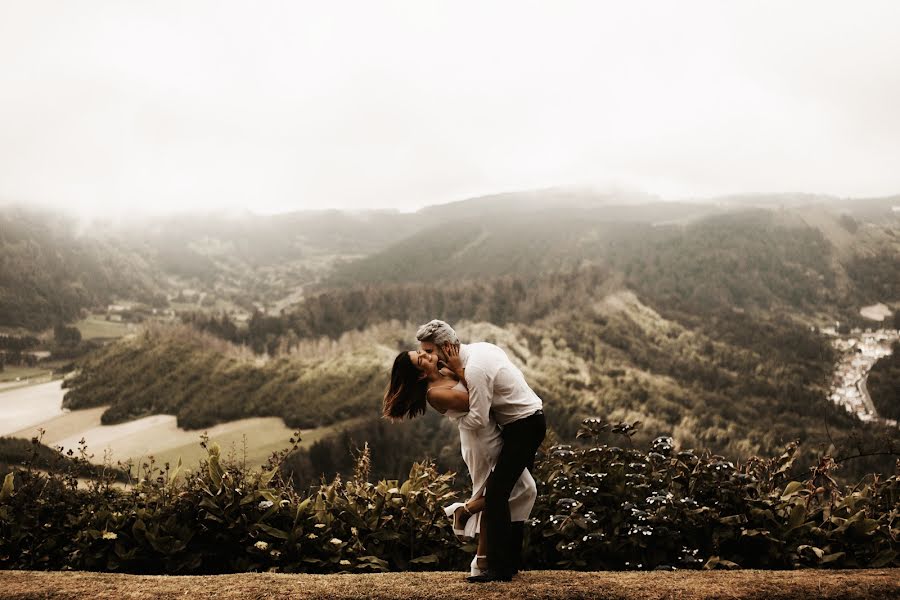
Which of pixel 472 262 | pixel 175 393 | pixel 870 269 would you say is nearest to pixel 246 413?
pixel 175 393

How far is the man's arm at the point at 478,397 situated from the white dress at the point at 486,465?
133 millimetres

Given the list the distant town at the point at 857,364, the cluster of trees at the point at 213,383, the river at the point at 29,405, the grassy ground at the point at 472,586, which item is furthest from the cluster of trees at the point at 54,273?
the distant town at the point at 857,364

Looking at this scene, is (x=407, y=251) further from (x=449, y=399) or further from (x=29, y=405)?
(x=449, y=399)

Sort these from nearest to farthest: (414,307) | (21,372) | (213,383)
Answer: (21,372) < (213,383) < (414,307)

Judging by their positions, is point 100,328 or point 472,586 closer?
point 472,586

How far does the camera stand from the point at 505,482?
397cm

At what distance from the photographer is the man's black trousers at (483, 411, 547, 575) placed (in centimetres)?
397

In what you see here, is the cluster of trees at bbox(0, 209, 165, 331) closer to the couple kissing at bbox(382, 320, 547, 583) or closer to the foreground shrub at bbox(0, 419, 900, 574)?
the foreground shrub at bbox(0, 419, 900, 574)

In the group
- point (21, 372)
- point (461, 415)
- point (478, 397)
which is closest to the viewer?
point (478, 397)

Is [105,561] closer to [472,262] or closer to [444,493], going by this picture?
[444,493]

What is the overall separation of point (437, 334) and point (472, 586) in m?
1.74

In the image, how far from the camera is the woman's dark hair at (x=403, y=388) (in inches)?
161

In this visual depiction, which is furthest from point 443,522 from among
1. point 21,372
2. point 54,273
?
point 54,273

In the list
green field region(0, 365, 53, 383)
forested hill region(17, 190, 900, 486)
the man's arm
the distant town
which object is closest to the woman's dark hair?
the man's arm
